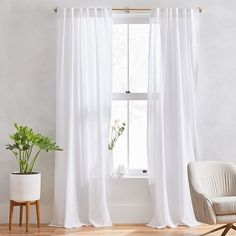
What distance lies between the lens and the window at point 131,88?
18.7 ft

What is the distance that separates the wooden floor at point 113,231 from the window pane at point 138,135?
811mm

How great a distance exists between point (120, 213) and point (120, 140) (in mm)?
899

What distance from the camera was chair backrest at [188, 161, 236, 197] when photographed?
4871mm

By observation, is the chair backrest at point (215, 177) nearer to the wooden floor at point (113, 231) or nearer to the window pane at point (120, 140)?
the wooden floor at point (113, 231)

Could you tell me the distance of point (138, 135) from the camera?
5727 millimetres

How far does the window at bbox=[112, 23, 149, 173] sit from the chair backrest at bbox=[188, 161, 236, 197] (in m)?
0.97

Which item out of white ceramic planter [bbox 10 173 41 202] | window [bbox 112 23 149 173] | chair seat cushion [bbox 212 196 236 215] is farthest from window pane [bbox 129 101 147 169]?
chair seat cushion [bbox 212 196 236 215]

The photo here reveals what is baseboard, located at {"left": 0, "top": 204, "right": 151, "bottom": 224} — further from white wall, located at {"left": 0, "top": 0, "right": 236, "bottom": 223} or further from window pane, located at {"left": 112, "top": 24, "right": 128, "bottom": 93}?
window pane, located at {"left": 112, "top": 24, "right": 128, "bottom": 93}

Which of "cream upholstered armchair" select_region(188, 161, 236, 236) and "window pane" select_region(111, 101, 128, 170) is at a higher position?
"window pane" select_region(111, 101, 128, 170)

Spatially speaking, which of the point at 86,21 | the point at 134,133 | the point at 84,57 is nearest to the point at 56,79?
the point at 84,57

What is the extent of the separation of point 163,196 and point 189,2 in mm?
2411

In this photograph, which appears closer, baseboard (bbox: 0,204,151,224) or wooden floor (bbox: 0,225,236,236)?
wooden floor (bbox: 0,225,236,236)

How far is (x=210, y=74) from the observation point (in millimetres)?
5633

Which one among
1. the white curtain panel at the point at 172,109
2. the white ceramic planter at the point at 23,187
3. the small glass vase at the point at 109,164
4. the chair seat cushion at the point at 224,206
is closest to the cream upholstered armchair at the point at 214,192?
the chair seat cushion at the point at 224,206
